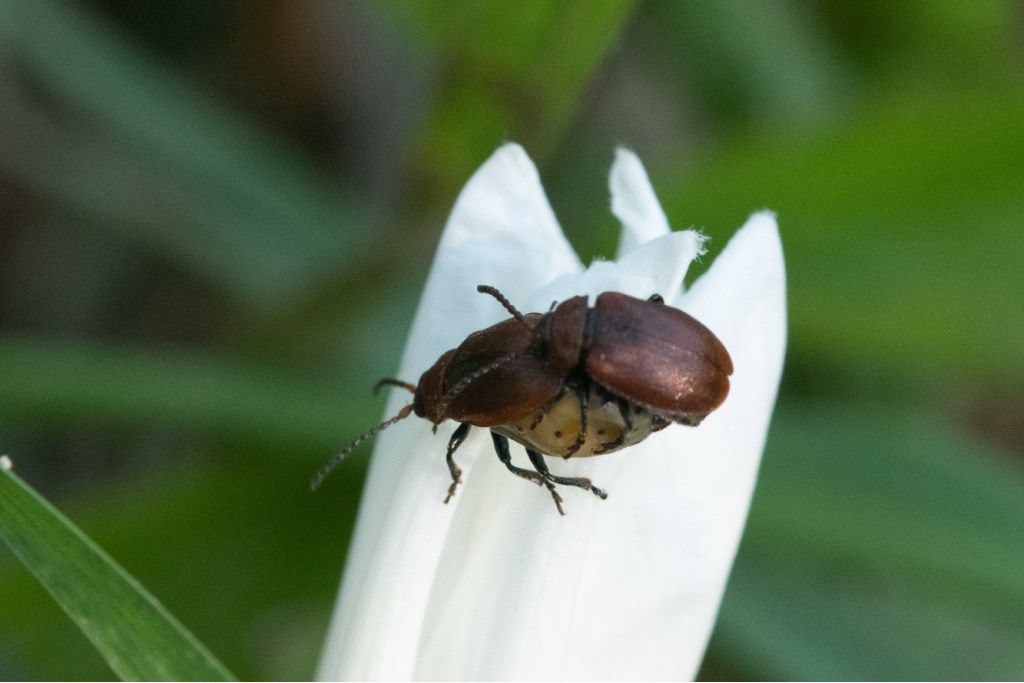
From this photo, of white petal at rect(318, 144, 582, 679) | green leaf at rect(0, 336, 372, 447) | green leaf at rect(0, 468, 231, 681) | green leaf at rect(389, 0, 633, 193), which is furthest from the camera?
green leaf at rect(0, 336, 372, 447)

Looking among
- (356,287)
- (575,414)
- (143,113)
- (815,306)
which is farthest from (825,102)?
(575,414)

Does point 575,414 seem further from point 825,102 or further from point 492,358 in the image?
point 825,102

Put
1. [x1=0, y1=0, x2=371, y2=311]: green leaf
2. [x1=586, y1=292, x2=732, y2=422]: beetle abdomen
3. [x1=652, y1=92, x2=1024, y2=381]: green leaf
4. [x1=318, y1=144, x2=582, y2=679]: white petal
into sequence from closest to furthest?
[x1=318, y1=144, x2=582, y2=679]: white petal < [x1=586, y1=292, x2=732, y2=422]: beetle abdomen < [x1=652, y1=92, x2=1024, y2=381]: green leaf < [x1=0, y1=0, x2=371, y2=311]: green leaf

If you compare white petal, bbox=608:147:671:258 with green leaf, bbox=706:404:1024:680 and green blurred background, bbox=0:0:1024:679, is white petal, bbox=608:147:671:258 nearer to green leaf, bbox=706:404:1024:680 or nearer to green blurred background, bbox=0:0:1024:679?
green blurred background, bbox=0:0:1024:679

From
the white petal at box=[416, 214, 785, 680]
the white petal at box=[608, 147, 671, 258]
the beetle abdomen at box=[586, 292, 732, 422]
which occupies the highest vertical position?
the white petal at box=[608, 147, 671, 258]

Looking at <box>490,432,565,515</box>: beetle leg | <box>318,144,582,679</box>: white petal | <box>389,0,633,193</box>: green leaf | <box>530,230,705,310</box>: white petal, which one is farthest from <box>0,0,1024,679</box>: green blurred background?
<box>490,432,565,515</box>: beetle leg
